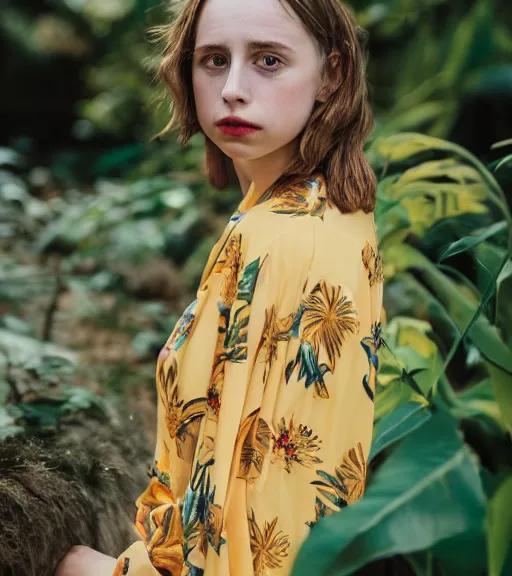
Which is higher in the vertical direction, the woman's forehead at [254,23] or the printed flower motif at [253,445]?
the woman's forehead at [254,23]

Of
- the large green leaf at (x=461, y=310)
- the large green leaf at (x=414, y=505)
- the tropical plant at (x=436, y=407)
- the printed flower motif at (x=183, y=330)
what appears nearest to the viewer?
the printed flower motif at (x=183, y=330)

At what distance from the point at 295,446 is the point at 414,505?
493 millimetres

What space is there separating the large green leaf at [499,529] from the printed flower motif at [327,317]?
1.86 feet

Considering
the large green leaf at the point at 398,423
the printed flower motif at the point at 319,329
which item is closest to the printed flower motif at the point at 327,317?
the printed flower motif at the point at 319,329

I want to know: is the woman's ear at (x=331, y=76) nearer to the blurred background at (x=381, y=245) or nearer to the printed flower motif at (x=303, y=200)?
the printed flower motif at (x=303, y=200)

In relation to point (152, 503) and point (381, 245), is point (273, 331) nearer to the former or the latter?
point (152, 503)

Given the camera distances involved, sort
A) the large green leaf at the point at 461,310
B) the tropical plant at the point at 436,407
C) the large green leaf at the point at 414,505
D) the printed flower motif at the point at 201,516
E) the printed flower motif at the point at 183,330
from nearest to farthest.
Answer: the printed flower motif at the point at 201,516, the printed flower motif at the point at 183,330, the large green leaf at the point at 414,505, the tropical plant at the point at 436,407, the large green leaf at the point at 461,310

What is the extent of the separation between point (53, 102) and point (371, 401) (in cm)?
370

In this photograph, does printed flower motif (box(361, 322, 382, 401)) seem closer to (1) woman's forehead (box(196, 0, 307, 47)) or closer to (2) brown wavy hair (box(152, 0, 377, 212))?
(2) brown wavy hair (box(152, 0, 377, 212))

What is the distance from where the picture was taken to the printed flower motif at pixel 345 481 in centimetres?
82

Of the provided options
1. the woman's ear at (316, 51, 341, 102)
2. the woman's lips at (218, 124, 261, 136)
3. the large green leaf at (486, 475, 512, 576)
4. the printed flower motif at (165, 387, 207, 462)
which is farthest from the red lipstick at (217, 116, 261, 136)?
the large green leaf at (486, 475, 512, 576)

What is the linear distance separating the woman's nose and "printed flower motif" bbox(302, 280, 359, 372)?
235mm

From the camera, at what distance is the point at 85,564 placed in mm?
997

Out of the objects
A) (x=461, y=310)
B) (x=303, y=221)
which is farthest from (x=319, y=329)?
(x=461, y=310)
